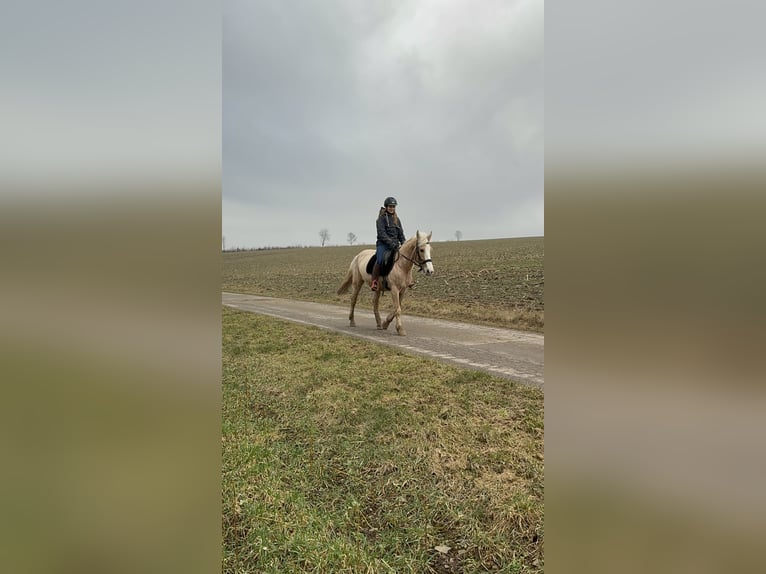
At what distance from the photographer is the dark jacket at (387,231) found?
28.9ft

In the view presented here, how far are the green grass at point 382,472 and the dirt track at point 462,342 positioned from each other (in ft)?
2.25

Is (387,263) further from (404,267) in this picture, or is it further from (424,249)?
(424,249)

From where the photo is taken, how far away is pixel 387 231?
889 cm

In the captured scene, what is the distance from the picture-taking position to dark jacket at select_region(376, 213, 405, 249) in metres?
8.80
